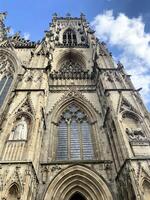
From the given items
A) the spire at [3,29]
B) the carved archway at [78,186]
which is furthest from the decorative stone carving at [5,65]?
the carved archway at [78,186]

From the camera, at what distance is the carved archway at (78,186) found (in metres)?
10.5

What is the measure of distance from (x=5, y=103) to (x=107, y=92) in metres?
7.22

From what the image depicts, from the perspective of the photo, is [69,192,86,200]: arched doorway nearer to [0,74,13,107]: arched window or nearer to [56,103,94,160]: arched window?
[56,103,94,160]: arched window

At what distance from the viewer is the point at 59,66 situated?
21766 millimetres

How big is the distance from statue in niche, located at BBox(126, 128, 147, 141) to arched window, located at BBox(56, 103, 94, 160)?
8.99 ft

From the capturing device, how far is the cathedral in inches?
375

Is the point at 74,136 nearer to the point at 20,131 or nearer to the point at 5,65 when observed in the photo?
the point at 20,131

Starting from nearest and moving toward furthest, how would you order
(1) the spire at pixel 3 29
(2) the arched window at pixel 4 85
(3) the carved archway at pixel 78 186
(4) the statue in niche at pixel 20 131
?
(3) the carved archway at pixel 78 186, (4) the statue in niche at pixel 20 131, (2) the arched window at pixel 4 85, (1) the spire at pixel 3 29

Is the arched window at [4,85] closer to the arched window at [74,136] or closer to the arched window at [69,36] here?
the arched window at [74,136]

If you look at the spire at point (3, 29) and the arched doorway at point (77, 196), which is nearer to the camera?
the arched doorway at point (77, 196)

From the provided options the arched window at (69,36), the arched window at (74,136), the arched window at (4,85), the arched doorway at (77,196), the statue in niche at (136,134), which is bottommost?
the arched doorway at (77,196)

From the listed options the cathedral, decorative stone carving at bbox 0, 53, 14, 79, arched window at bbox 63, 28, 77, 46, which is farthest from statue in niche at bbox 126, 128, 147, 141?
arched window at bbox 63, 28, 77, 46

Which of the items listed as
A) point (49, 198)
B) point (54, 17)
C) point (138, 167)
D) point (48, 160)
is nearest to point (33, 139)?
point (48, 160)

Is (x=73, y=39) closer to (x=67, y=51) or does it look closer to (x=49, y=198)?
(x=67, y=51)
